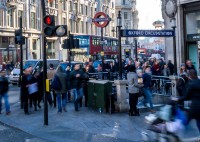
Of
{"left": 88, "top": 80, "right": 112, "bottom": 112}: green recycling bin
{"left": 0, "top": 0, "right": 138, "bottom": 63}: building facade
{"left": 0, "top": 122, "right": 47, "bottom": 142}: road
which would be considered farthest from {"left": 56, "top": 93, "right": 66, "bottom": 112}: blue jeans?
{"left": 0, "top": 0, "right": 138, "bottom": 63}: building facade

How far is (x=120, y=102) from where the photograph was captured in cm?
1443

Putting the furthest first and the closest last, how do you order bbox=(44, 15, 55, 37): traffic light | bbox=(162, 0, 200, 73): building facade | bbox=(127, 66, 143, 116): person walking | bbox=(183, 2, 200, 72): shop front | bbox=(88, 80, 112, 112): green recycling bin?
bbox=(162, 0, 200, 73): building facade, bbox=(183, 2, 200, 72): shop front, bbox=(88, 80, 112, 112): green recycling bin, bbox=(127, 66, 143, 116): person walking, bbox=(44, 15, 55, 37): traffic light

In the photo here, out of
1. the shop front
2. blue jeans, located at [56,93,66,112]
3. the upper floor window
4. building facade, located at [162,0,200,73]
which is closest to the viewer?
blue jeans, located at [56,93,66,112]

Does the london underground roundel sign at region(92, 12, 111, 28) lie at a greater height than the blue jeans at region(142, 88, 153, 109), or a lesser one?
greater

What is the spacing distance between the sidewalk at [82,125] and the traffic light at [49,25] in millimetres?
2778

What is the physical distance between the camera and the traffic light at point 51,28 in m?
12.1

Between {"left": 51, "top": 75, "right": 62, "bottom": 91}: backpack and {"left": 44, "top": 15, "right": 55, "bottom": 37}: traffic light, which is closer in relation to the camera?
{"left": 44, "top": 15, "right": 55, "bottom": 37}: traffic light

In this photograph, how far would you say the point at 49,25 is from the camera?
1216 cm

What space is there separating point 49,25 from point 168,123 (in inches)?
213

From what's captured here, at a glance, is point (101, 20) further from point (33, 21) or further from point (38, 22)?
point (38, 22)

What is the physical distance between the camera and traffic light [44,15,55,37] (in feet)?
39.7

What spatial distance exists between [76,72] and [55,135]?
4756 millimetres

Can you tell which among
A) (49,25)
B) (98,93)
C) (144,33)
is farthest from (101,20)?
(49,25)

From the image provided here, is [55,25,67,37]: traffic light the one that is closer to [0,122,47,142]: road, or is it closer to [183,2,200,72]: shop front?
[0,122,47,142]: road
